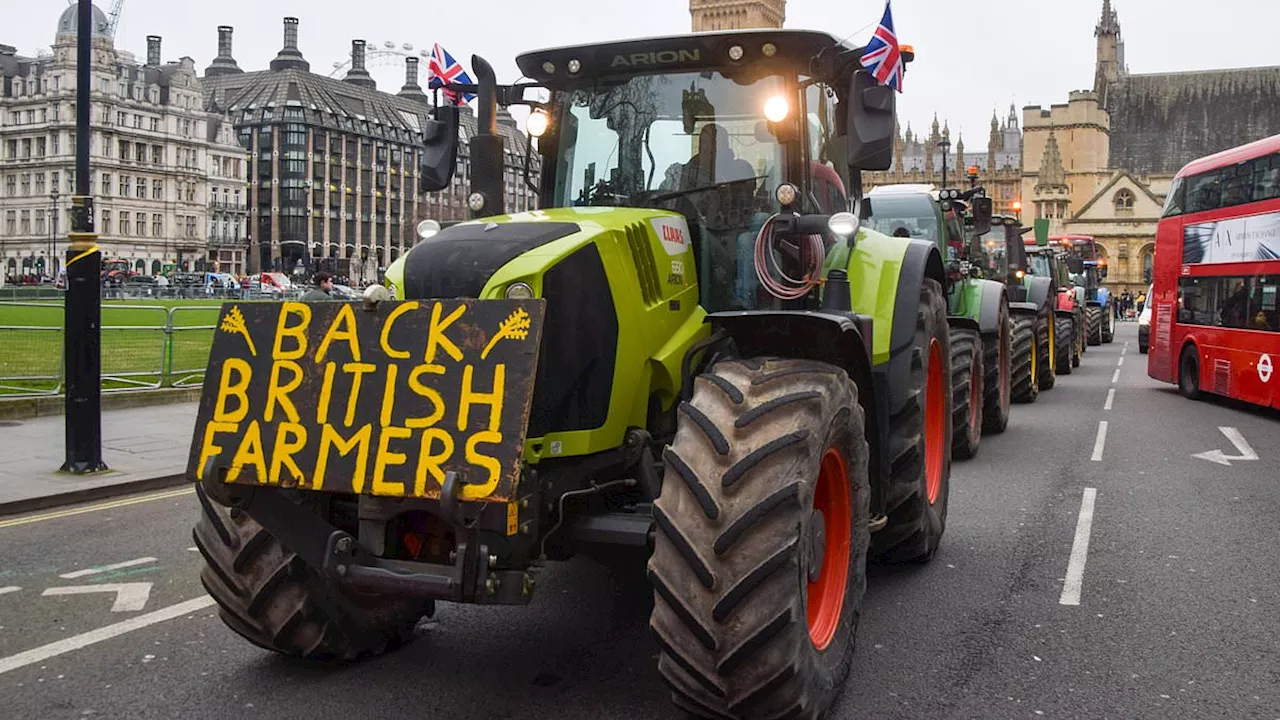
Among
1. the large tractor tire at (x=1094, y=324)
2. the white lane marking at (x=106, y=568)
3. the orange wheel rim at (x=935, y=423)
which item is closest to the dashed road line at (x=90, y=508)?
the white lane marking at (x=106, y=568)

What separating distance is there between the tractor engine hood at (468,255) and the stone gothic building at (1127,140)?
9203cm

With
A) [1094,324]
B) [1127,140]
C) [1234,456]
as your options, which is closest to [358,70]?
[1127,140]

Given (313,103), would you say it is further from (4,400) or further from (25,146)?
(4,400)

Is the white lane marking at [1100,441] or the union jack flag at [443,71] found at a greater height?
the union jack flag at [443,71]

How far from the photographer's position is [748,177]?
5.70m

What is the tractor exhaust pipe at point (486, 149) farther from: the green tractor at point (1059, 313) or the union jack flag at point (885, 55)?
the green tractor at point (1059, 313)

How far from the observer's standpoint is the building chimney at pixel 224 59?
13875 centimetres

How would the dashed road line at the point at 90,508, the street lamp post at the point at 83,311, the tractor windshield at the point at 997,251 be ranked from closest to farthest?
the dashed road line at the point at 90,508 → the street lamp post at the point at 83,311 → the tractor windshield at the point at 997,251

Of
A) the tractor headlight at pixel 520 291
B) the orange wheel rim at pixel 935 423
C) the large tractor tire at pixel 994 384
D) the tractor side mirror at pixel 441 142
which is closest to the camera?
the tractor headlight at pixel 520 291

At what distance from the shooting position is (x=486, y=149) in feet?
19.2

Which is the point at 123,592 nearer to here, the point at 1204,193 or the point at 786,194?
the point at 786,194

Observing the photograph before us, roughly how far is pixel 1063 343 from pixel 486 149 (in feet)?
64.7

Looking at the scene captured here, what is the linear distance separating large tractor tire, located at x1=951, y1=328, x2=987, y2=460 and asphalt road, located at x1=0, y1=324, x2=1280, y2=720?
1.77 meters

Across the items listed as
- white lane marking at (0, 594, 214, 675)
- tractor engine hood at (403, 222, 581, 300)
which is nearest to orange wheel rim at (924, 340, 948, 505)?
tractor engine hood at (403, 222, 581, 300)
